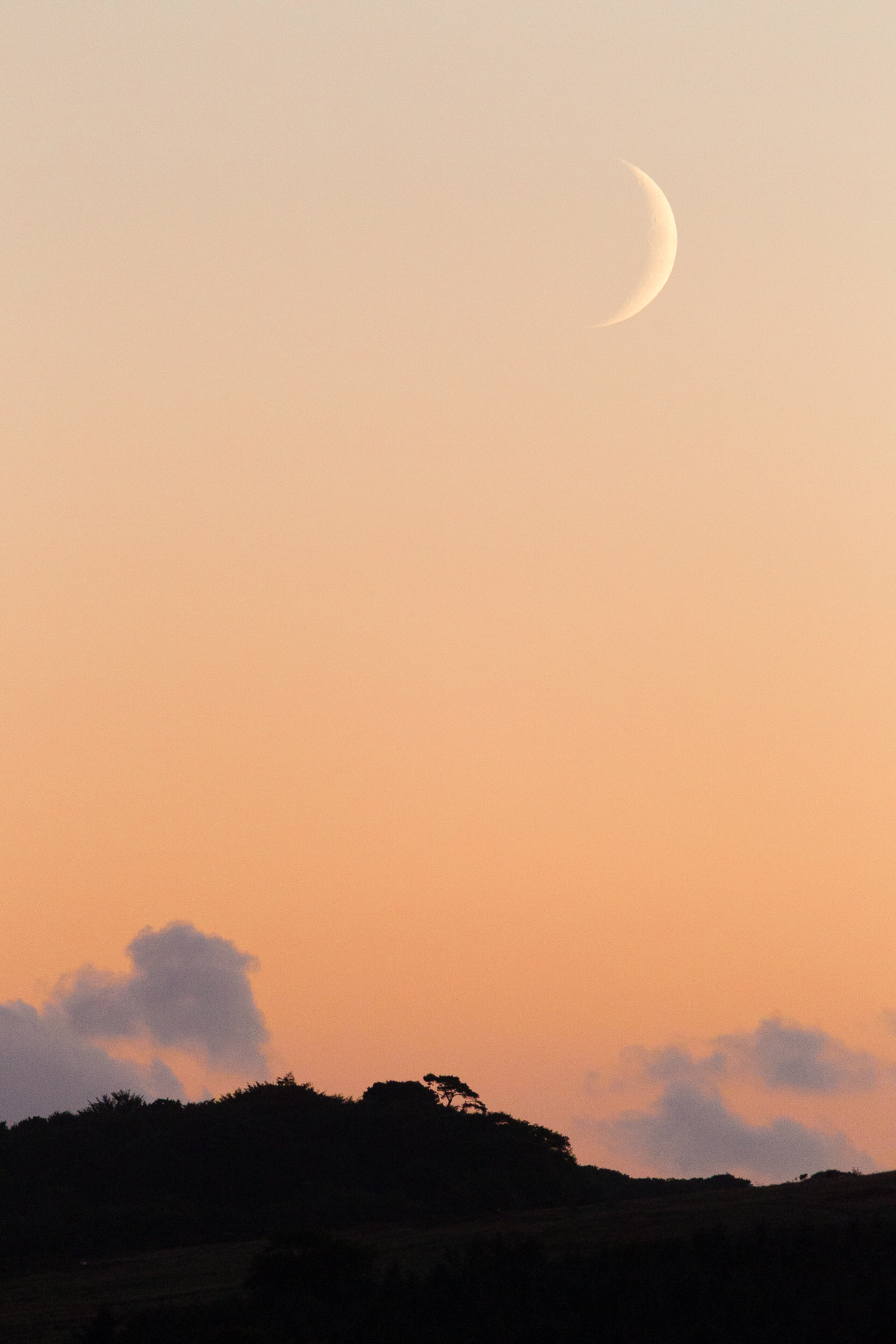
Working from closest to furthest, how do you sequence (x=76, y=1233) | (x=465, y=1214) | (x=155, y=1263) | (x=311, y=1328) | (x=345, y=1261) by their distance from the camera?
(x=311, y=1328) → (x=345, y=1261) → (x=155, y=1263) → (x=76, y=1233) → (x=465, y=1214)

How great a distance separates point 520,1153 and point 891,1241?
156 feet

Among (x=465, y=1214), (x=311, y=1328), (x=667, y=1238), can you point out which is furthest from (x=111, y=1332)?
(x=465, y=1214)

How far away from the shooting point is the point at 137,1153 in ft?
297

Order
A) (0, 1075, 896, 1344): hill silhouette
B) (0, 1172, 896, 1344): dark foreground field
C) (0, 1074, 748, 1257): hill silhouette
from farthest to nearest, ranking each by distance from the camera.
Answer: (0, 1074, 748, 1257): hill silhouette < (0, 1075, 896, 1344): hill silhouette < (0, 1172, 896, 1344): dark foreground field

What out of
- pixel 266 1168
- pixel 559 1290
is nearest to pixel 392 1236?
pixel 266 1168

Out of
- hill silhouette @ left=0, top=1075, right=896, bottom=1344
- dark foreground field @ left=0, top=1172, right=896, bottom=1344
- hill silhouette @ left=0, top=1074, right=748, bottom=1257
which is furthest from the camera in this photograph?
hill silhouette @ left=0, top=1074, right=748, bottom=1257

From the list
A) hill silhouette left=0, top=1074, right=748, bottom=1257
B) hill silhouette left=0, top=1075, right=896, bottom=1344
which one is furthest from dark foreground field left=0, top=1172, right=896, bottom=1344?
hill silhouette left=0, top=1074, right=748, bottom=1257

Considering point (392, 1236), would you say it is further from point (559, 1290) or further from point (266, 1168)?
point (559, 1290)

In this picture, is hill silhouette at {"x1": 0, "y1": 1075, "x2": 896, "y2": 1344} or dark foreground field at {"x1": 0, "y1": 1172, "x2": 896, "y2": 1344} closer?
dark foreground field at {"x1": 0, "y1": 1172, "x2": 896, "y2": 1344}

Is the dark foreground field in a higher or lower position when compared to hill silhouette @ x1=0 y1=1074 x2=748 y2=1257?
lower

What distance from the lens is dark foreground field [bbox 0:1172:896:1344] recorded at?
132 ft

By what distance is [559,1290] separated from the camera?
43781 millimetres

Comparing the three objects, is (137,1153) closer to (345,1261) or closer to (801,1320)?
(345,1261)

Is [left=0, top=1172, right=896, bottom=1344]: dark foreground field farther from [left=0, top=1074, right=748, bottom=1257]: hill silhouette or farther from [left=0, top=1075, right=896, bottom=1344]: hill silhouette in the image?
[left=0, top=1074, right=748, bottom=1257]: hill silhouette
